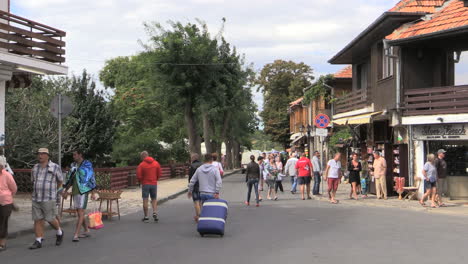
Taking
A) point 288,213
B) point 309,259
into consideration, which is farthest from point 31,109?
point 309,259

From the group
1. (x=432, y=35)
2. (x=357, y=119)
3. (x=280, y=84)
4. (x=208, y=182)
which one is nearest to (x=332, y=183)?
(x=357, y=119)

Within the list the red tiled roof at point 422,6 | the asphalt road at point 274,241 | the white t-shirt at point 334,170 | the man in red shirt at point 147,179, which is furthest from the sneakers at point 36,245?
the red tiled roof at point 422,6

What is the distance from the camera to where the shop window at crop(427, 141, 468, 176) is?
1920 cm

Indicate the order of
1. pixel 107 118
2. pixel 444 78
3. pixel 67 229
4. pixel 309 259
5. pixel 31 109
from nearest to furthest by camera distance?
pixel 309 259 → pixel 67 229 → pixel 444 78 → pixel 31 109 → pixel 107 118

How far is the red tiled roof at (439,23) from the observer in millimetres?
18673

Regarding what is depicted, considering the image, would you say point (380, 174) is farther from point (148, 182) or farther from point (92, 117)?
point (92, 117)

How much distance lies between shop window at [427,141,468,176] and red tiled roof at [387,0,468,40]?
390cm

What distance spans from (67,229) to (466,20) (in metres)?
13.8

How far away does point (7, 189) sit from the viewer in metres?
9.59

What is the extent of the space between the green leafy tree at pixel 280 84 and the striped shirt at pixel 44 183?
57672 mm

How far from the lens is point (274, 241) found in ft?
33.3

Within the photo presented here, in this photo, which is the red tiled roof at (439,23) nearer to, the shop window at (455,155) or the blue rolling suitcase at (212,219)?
the shop window at (455,155)

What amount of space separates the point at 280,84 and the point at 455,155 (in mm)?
50915

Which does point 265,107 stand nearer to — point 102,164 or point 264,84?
point 264,84
